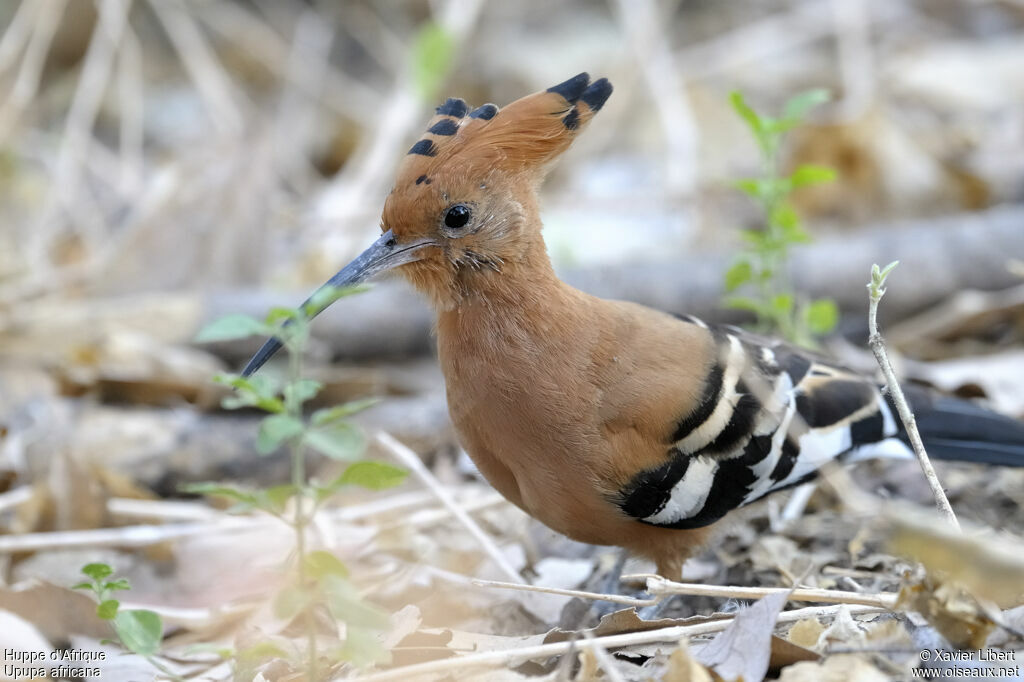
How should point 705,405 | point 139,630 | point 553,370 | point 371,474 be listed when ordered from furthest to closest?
point 705,405, point 553,370, point 139,630, point 371,474

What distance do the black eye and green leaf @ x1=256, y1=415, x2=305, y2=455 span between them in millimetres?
972

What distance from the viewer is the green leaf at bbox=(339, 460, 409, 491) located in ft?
6.15

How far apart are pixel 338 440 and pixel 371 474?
98 mm

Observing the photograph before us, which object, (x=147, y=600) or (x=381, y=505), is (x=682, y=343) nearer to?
(x=381, y=505)

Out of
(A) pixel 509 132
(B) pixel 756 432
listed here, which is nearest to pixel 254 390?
(A) pixel 509 132

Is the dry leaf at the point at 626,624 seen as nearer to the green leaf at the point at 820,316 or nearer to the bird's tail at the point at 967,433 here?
the bird's tail at the point at 967,433

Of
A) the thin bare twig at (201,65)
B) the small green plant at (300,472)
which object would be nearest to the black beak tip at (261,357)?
the small green plant at (300,472)

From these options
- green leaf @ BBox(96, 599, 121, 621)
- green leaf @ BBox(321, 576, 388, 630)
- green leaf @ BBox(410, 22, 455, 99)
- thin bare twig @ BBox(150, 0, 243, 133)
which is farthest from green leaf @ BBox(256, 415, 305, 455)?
thin bare twig @ BBox(150, 0, 243, 133)

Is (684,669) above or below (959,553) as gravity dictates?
below

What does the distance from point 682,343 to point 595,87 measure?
2.29ft

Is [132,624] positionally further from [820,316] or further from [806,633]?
[820,316]

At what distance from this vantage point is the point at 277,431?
1782mm

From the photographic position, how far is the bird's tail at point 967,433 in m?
3.10

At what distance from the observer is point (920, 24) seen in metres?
8.25
